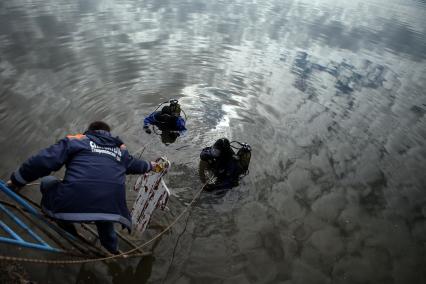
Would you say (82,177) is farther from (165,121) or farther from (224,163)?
(165,121)

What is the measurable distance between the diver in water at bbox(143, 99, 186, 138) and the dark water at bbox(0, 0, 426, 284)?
0.42 meters

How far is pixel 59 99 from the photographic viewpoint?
922 cm

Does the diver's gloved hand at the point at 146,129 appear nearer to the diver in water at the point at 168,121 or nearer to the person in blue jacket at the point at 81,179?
the diver in water at the point at 168,121

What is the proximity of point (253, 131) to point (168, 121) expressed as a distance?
261 centimetres

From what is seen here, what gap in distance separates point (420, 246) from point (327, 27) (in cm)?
2647

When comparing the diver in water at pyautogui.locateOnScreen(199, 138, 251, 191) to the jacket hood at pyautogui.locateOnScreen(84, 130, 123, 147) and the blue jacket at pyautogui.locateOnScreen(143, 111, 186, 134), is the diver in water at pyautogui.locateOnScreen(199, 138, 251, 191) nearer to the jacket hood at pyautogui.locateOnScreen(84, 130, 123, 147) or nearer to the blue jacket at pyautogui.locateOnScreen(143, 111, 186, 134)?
the blue jacket at pyautogui.locateOnScreen(143, 111, 186, 134)

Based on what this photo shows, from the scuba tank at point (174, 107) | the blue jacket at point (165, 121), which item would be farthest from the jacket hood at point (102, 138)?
the scuba tank at point (174, 107)

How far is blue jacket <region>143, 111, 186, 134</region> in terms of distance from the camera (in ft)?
26.8

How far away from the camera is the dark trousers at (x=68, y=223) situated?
3414 mm

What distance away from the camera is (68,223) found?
3.88m

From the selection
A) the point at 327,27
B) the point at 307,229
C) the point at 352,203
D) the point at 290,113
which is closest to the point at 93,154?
the point at 307,229

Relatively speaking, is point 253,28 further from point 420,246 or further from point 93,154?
point 93,154

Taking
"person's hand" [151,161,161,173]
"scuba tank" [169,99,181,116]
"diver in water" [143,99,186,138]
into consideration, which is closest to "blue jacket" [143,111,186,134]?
"diver in water" [143,99,186,138]

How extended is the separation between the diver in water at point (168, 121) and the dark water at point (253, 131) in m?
0.42
